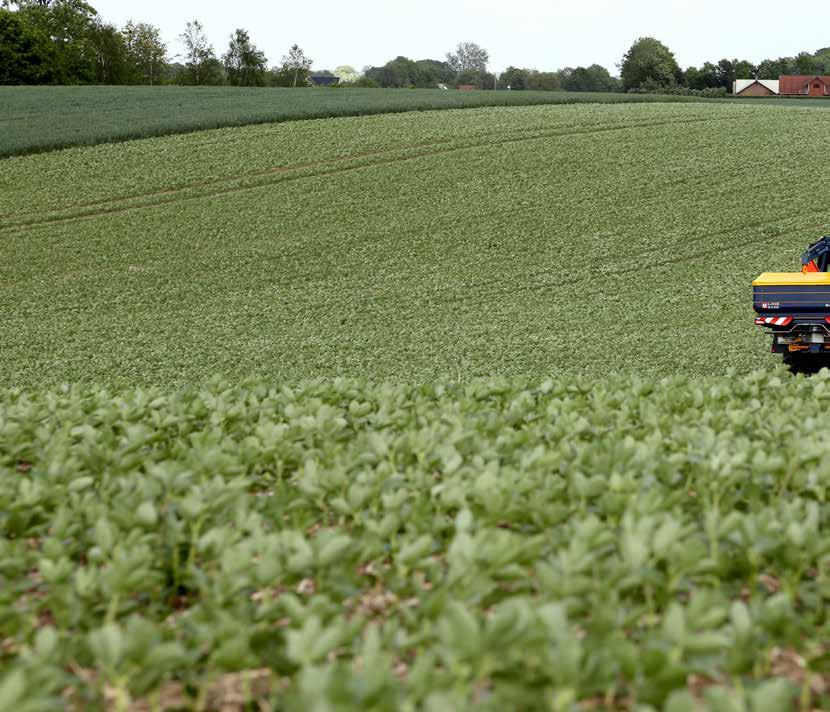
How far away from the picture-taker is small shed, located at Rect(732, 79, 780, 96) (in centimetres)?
9012

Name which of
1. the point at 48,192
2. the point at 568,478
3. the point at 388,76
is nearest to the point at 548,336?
the point at 568,478

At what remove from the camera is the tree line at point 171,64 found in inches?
2842

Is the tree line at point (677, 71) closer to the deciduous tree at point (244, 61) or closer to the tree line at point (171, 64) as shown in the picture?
the tree line at point (171, 64)

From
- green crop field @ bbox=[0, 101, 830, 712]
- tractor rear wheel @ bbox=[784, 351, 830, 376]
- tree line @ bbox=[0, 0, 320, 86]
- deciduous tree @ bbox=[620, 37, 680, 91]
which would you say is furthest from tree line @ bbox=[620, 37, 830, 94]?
green crop field @ bbox=[0, 101, 830, 712]

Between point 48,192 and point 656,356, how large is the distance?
21033 millimetres

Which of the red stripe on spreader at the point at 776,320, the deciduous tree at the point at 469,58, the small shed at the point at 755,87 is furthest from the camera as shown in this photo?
the deciduous tree at the point at 469,58

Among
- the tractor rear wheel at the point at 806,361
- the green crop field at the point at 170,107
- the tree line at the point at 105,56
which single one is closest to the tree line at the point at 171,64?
the tree line at the point at 105,56

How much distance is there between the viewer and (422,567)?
9.92 ft

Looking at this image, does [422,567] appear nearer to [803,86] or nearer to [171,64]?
[171,64]

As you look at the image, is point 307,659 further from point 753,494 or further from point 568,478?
point 753,494

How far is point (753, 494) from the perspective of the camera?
12.2ft

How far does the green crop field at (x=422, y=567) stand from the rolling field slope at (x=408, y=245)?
730 centimetres

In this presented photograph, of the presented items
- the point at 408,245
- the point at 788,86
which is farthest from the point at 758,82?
the point at 408,245

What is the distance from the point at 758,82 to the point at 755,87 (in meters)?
0.60
